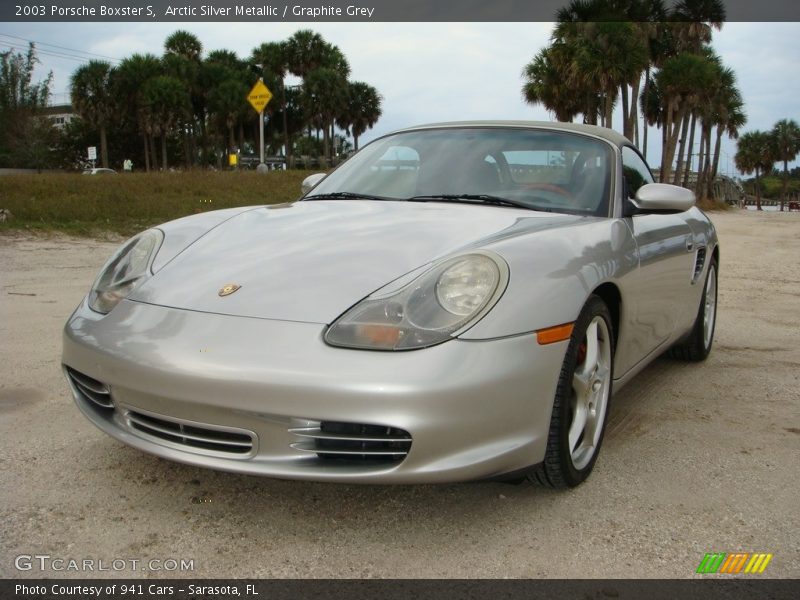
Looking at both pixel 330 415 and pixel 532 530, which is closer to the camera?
pixel 330 415

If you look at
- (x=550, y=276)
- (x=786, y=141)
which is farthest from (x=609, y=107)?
(x=786, y=141)

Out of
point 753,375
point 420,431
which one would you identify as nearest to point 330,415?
Answer: point 420,431

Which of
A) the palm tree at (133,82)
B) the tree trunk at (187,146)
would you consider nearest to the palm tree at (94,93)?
the palm tree at (133,82)

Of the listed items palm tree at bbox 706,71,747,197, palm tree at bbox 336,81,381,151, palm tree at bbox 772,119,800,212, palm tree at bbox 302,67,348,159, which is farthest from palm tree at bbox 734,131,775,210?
palm tree at bbox 302,67,348,159

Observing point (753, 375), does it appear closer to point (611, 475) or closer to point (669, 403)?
point (669, 403)

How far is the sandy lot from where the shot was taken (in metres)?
2.00

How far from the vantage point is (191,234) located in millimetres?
2812

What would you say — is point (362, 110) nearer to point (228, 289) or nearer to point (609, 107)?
point (609, 107)

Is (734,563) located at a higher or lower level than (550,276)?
lower

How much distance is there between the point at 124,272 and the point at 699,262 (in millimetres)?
2947

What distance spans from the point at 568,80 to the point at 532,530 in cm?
3415

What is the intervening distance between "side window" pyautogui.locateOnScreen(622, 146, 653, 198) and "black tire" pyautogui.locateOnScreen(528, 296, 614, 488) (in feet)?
3.15

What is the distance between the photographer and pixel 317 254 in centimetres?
244

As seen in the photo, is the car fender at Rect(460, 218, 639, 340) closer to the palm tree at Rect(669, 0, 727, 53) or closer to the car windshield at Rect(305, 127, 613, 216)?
the car windshield at Rect(305, 127, 613, 216)
